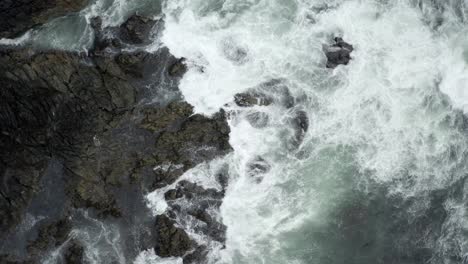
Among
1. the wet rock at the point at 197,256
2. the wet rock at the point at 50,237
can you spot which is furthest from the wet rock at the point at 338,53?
the wet rock at the point at 50,237

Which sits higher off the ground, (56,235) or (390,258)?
(56,235)

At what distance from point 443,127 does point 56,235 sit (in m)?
24.6

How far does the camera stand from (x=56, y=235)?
27969 millimetres

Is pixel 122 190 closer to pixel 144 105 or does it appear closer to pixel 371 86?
pixel 144 105

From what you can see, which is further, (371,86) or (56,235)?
(371,86)

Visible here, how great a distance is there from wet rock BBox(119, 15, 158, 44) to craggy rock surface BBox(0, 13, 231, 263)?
0.76 metres

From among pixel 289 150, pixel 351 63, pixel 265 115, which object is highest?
pixel 351 63

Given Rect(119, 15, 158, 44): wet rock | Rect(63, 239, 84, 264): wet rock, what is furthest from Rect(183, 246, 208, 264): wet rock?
Rect(119, 15, 158, 44): wet rock

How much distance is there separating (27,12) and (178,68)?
9.60 m

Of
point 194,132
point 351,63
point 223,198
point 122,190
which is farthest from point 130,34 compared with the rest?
point 351,63

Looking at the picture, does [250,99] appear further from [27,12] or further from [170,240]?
[27,12]

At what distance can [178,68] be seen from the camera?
2977 centimetres

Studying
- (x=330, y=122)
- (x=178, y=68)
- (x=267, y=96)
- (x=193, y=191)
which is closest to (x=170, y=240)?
(x=193, y=191)

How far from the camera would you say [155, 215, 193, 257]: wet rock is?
92.4ft
